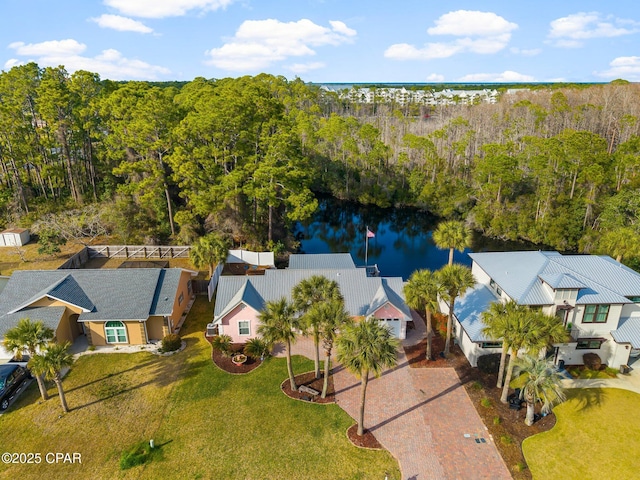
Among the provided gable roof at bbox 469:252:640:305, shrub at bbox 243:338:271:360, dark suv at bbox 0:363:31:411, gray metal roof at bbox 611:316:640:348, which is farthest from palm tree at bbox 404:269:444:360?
dark suv at bbox 0:363:31:411

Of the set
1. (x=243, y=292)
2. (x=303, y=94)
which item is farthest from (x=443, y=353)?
(x=303, y=94)

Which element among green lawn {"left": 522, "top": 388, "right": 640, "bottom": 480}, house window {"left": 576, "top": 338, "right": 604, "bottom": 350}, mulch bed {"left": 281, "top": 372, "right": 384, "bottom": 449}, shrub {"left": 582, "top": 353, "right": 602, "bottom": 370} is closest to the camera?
green lawn {"left": 522, "top": 388, "right": 640, "bottom": 480}

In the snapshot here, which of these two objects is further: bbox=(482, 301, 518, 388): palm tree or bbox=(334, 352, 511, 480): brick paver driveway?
bbox=(482, 301, 518, 388): palm tree

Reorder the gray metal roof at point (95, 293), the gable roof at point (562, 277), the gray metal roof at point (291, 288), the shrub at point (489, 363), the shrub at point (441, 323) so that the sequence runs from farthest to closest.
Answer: the shrub at point (441, 323)
the gray metal roof at point (291, 288)
the gray metal roof at point (95, 293)
the shrub at point (489, 363)
the gable roof at point (562, 277)

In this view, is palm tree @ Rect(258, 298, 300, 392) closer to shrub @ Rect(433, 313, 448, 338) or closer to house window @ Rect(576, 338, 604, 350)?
shrub @ Rect(433, 313, 448, 338)

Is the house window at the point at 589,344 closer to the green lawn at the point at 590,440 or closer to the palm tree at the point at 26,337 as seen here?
the green lawn at the point at 590,440

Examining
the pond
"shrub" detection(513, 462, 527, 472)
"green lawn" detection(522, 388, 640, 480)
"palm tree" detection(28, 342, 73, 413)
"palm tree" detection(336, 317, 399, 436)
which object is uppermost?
"palm tree" detection(336, 317, 399, 436)

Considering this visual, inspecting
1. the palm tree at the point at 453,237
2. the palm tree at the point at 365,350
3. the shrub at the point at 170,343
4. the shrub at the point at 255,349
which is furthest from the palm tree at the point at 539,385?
the shrub at the point at 170,343
